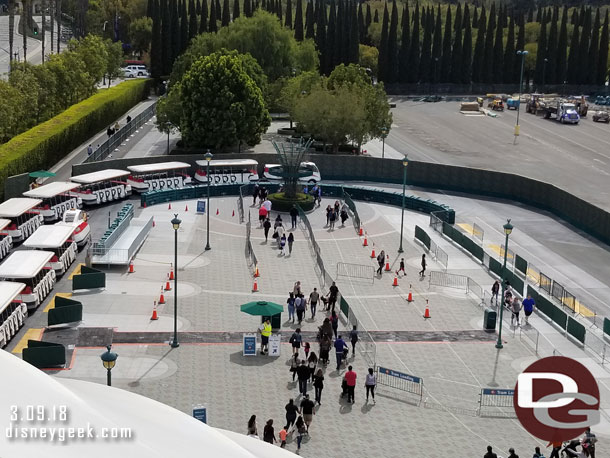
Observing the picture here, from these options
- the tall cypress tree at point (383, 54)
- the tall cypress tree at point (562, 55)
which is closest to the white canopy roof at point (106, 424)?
the tall cypress tree at point (383, 54)

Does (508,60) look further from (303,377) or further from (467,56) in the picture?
(303,377)

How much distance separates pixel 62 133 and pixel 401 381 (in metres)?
46.1

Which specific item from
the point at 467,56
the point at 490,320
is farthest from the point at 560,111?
the point at 490,320

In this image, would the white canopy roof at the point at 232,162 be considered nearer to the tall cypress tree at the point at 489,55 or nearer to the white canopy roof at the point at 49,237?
the white canopy roof at the point at 49,237

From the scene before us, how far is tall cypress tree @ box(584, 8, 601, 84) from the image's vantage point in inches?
5468

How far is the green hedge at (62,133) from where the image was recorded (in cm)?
6044

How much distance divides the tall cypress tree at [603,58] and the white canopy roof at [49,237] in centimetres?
10905

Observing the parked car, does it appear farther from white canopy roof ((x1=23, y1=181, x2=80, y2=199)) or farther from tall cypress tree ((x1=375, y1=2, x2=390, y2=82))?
white canopy roof ((x1=23, y1=181, x2=80, y2=199))

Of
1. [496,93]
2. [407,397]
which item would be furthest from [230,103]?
[496,93]

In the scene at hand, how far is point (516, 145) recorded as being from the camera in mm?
91500

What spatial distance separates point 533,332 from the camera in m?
38.3

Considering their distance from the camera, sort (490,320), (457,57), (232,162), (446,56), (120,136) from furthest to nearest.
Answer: (446,56) < (457,57) < (120,136) < (232,162) < (490,320)

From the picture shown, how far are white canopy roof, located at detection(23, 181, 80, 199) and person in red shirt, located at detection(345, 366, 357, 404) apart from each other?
2769 centimetres

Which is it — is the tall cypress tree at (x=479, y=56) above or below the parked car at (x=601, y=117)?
above
